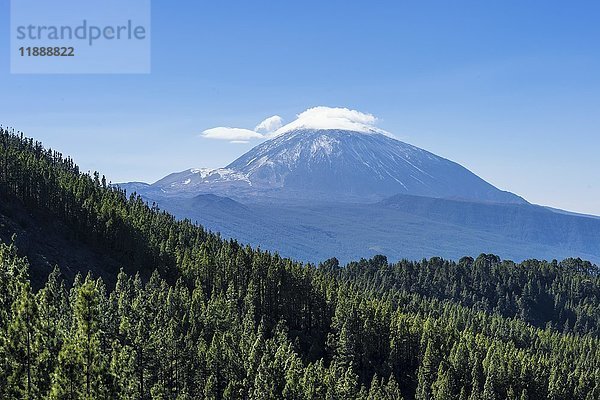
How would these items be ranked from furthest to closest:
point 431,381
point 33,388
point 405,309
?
point 405,309 < point 431,381 < point 33,388

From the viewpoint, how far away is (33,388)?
43.5 meters

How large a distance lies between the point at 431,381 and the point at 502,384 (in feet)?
52.8

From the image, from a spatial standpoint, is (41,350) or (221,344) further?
(221,344)

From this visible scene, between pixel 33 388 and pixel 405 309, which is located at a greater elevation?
pixel 33 388

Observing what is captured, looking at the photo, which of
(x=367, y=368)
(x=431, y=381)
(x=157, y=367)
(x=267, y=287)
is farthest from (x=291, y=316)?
(x=157, y=367)

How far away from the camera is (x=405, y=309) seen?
162m

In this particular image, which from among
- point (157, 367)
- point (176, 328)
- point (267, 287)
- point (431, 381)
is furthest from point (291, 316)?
point (157, 367)

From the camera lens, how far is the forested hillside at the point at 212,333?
43.7 meters

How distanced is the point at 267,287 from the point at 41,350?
8474 cm

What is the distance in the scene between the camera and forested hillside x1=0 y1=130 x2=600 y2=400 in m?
43.7

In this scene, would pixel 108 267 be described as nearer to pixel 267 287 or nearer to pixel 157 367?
pixel 267 287

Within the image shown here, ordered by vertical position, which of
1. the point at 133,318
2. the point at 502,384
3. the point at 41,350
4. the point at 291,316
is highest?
the point at 41,350

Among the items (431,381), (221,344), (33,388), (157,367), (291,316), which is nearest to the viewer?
(33,388)

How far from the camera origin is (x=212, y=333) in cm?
9450
